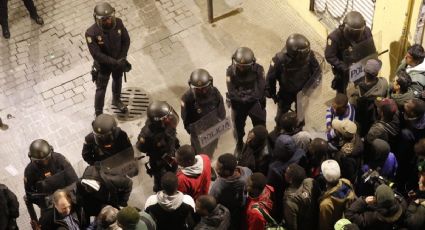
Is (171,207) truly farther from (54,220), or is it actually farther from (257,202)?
(54,220)

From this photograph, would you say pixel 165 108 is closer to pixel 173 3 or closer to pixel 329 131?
pixel 329 131

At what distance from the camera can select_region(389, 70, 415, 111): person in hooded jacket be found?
8.44 m

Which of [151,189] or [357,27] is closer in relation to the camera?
[357,27]

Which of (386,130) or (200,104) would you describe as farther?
(200,104)

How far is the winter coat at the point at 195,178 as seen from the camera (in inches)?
306

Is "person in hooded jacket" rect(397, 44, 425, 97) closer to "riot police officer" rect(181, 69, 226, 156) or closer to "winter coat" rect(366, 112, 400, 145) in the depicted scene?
"winter coat" rect(366, 112, 400, 145)

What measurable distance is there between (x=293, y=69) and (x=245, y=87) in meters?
0.70

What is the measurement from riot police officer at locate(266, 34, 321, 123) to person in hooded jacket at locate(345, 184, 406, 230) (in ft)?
8.13

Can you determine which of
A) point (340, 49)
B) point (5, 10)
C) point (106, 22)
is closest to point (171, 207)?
point (106, 22)

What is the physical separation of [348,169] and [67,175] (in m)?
3.40

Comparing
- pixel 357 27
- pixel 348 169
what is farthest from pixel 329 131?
pixel 357 27

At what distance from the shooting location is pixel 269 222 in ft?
24.1

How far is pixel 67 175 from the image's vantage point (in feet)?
27.1

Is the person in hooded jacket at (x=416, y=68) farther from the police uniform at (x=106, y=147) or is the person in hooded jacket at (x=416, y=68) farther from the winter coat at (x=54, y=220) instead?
the winter coat at (x=54, y=220)
